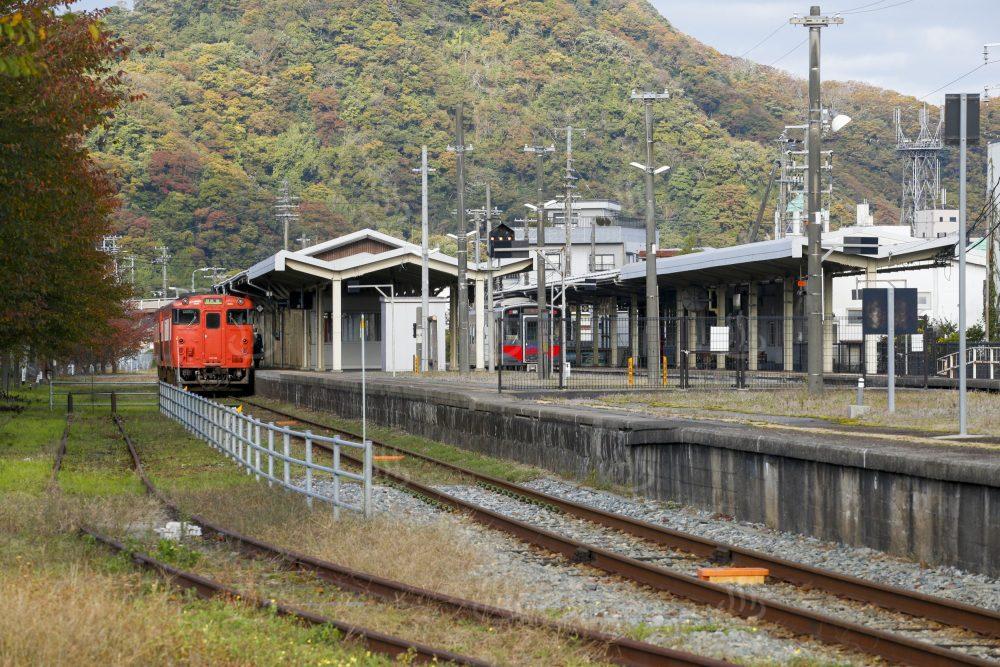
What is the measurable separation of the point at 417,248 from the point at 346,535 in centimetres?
3670

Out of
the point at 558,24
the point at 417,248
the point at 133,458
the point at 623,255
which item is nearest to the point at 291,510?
the point at 133,458

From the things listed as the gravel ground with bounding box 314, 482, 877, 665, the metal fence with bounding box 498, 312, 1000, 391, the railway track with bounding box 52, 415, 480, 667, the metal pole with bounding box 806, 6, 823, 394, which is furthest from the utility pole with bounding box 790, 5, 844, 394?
the railway track with bounding box 52, 415, 480, 667

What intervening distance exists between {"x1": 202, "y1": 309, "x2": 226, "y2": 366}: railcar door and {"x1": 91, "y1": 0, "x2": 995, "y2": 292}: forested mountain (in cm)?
5205

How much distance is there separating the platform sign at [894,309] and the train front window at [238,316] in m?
26.0

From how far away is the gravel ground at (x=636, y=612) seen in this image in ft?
28.3

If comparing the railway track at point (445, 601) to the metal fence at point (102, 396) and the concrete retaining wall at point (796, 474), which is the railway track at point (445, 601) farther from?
the metal fence at point (102, 396)

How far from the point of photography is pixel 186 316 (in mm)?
42656

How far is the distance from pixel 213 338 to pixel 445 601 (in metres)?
34.3

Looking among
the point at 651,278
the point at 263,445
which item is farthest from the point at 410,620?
the point at 651,278

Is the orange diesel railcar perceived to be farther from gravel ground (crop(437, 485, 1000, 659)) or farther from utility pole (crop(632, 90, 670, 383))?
gravel ground (crop(437, 485, 1000, 659))

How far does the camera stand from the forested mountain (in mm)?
109125

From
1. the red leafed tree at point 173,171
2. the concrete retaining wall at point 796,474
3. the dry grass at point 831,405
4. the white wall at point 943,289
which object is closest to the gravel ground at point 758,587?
the concrete retaining wall at point 796,474

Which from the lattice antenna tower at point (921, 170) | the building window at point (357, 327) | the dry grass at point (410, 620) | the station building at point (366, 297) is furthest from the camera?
the lattice antenna tower at point (921, 170)

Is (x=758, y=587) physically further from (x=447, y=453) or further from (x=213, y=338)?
(x=213, y=338)
